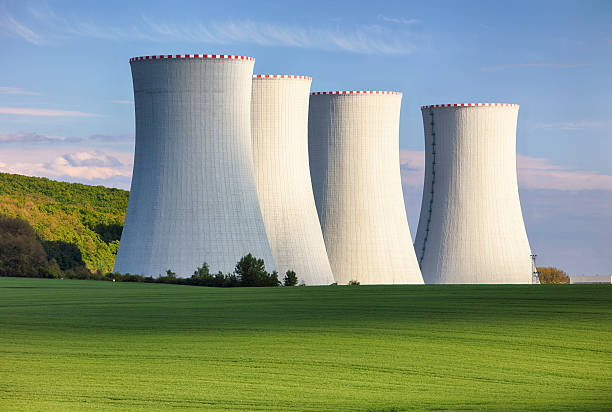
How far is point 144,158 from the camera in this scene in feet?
94.7

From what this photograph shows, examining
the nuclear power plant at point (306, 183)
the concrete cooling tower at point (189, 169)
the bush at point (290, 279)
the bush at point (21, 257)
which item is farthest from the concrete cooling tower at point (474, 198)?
the bush at point (21, 257)

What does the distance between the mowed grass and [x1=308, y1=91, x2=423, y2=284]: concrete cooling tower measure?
13162 millimetres

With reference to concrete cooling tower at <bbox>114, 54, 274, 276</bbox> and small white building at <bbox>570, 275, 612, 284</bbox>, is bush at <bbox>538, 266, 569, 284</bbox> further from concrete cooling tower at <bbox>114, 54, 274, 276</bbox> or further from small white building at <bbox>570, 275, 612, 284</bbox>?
concrete cooling tower at <bbox>114, 54, 274, 276</bbox>

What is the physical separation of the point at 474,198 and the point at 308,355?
81.6 ft

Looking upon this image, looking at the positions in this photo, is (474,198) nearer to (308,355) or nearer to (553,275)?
(553,275)

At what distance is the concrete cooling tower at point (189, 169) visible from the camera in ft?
94.0

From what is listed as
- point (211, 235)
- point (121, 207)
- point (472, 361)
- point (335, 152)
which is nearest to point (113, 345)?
point (472, 361)

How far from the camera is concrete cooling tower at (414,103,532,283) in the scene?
36594mm

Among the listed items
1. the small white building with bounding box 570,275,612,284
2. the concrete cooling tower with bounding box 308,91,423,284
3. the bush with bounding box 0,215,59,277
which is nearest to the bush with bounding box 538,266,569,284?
the small white building with bounding box 570,275,612,284

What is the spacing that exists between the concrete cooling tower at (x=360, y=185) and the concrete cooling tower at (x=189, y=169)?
5749 millimetres

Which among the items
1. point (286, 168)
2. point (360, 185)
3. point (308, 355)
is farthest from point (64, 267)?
point (308, 355)

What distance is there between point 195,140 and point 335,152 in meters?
7.13

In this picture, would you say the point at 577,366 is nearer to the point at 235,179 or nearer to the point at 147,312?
the point at 147,312

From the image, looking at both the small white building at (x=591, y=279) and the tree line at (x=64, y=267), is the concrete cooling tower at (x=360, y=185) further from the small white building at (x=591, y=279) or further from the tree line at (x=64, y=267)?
the small white building at (x=591, y=279)
